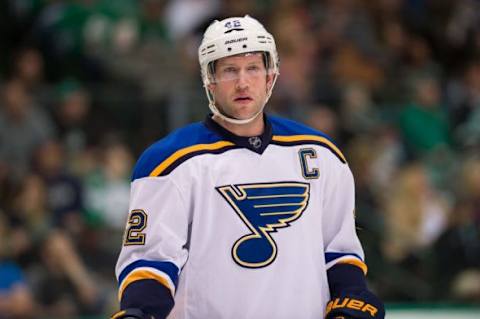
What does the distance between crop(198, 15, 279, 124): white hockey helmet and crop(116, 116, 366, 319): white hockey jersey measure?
15 cm

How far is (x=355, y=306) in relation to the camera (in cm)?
314

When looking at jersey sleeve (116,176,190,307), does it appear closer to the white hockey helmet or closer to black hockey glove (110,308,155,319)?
black hockey glove (110,308,155,319)

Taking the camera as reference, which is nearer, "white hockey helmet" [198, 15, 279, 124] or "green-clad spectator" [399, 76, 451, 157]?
"white hockey helmet" [198, 15, 279, 124]

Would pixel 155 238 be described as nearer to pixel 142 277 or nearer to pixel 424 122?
pixel 142 277

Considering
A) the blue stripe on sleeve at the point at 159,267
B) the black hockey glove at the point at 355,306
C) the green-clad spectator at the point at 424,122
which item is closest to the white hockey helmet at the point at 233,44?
the blue stripe on sleeve at the point at 159,267

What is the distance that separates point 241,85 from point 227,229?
413 millimetres

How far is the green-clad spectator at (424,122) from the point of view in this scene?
299 inches

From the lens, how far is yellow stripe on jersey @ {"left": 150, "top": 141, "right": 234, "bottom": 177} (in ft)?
10.2

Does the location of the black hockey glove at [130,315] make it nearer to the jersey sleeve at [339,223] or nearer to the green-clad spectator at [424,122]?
the jersey sleeve at [339,223]

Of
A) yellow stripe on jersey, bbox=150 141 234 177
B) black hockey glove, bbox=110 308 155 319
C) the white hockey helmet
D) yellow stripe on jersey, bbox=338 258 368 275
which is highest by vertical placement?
the white hockey helmet

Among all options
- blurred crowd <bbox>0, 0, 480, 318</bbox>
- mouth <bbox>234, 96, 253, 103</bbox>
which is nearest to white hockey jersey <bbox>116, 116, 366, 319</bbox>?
mouth <bbox>234, 96, 253, 103</bbox>

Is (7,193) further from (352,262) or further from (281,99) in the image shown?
(352,262)

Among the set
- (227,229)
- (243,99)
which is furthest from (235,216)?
(243,99)

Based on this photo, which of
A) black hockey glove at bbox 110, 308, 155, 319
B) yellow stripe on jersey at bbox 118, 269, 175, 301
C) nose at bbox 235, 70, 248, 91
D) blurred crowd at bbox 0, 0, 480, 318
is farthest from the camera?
blurred crowd at bbox 0, 0, 480, 318
